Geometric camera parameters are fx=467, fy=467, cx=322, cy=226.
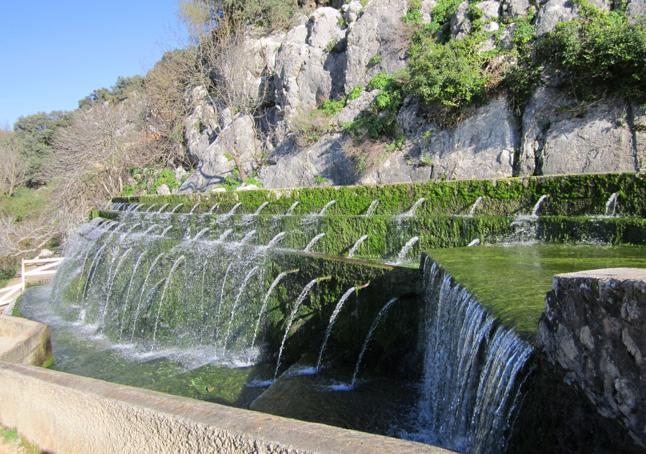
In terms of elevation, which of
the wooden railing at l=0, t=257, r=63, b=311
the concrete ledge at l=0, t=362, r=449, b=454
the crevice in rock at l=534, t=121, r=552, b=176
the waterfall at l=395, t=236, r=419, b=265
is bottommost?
the wooden railing at l=0, t=257, r=63, b=311

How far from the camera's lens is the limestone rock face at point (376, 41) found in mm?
16391

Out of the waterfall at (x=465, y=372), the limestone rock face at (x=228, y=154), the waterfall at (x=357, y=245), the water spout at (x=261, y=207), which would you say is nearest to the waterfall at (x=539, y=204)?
the waterfall at (x=357, y=245)

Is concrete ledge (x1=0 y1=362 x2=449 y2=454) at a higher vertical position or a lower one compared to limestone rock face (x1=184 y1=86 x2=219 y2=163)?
lower

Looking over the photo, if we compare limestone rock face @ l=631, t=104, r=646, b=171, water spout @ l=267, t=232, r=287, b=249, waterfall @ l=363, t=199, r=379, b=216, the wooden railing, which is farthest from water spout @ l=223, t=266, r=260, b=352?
the wooden railing

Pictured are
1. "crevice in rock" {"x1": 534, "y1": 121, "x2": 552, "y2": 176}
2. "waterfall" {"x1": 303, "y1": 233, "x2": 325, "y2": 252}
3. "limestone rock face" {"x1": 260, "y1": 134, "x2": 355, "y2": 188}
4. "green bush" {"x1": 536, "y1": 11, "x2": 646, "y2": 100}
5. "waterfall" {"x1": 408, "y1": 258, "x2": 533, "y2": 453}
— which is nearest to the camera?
"waterfall" {"x1": 408, "y1": 258, "x2": 533, "y2": 453}

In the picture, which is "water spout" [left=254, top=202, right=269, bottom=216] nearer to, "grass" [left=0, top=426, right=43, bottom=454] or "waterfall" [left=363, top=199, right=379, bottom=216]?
"waterfall" [left=363, top=199, right=379, bottom=216]

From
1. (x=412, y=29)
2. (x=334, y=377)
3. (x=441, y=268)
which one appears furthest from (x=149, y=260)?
(x=412, y=29)

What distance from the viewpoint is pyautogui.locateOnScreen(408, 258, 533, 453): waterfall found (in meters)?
2.28

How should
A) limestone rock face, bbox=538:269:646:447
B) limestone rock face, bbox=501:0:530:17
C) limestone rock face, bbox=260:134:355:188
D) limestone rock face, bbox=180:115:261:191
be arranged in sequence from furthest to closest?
limestone rock face, bbox=180:115:261:191 → limestone rock face, bbox=260:134:355:188 → limestone rock face, bbox=501:0:530:17 → limestone rock face, bbox=538:269:646:447

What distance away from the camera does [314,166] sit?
16.5 meters

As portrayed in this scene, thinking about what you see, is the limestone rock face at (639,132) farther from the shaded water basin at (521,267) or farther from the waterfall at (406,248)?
the shaded water basin at (521,267)

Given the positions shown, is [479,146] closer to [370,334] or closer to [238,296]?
[238,296]

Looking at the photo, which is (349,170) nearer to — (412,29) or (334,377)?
(412,29)

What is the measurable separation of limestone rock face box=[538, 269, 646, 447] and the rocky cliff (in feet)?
29.8
